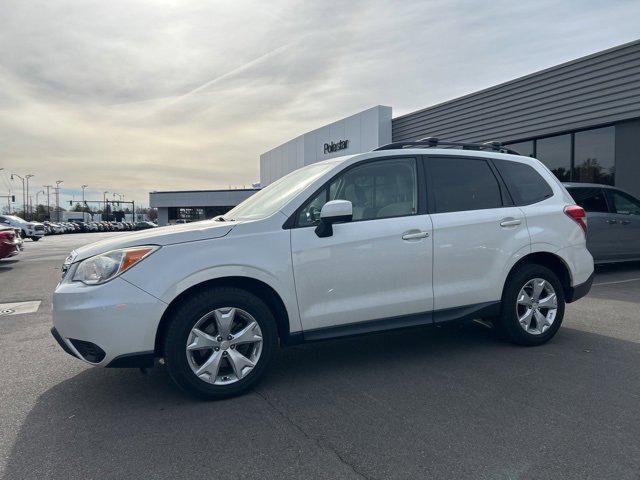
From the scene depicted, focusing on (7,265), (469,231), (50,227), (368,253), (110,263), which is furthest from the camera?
(50,227)

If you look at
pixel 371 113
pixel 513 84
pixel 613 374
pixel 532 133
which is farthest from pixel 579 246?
pixel 371 113

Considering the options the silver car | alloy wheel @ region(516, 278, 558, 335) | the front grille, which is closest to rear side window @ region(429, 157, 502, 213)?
alloy wheel @ region(516, 278, 558, 335)

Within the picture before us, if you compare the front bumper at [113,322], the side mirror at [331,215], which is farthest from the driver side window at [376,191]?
the front bumper at [113,322]

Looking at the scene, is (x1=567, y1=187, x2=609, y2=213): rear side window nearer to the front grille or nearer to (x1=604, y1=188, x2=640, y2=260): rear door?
(x1=604, y1=188, x2=640, y2=260): rear door

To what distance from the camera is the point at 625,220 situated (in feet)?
31.3

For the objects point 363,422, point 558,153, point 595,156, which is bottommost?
point 363,422

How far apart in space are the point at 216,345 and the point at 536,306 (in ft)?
10.2

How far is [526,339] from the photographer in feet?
15.4

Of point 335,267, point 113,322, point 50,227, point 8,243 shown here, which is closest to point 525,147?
point 335,267

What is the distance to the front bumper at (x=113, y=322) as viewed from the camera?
3344 mm

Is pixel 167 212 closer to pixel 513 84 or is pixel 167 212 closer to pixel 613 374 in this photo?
pixel 513 84

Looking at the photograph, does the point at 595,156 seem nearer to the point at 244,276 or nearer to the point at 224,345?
the point at 244,276

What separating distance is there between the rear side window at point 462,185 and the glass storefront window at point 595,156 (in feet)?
34.4

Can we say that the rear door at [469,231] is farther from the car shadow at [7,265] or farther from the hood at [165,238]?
the car shadow at [7,265]
